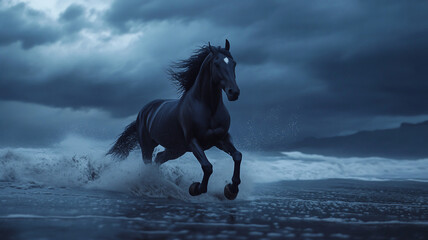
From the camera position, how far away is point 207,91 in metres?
5.42

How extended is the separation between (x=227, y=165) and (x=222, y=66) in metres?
2.80

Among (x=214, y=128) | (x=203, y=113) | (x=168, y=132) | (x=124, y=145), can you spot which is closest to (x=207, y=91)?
(x=203, y=113)

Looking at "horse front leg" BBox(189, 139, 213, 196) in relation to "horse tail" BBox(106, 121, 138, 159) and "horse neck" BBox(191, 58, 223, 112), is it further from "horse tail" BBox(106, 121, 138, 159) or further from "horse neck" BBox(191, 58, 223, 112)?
"horse tail" BBox(106, 121, 138, 159)

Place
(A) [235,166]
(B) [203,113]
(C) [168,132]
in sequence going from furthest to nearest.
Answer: (C) [168,132] → (B) [203,113] → (A) [235,166]

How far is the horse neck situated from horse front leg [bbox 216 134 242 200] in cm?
48

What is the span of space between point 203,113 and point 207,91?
318 millimetres

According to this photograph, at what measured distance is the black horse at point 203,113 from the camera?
5027 mm

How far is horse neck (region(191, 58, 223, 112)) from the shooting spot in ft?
17.7

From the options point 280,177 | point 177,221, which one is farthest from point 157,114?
point 280,177

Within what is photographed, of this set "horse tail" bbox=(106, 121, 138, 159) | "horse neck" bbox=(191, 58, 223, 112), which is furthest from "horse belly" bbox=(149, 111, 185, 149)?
"horse tail" bbox=(106, 121, 138, 159)

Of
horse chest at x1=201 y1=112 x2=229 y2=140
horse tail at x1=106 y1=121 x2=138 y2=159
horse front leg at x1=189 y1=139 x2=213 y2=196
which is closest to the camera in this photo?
horse front leg at x1=189 y1=139 x2=213 y2=196

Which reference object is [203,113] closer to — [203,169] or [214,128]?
[214,128]

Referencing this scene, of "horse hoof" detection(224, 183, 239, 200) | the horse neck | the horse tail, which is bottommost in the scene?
"horse hoof" detection(224, 183, 239, 200)

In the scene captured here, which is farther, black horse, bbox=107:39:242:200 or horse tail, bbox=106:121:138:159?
horse tail, bbox=106:121:138:159
